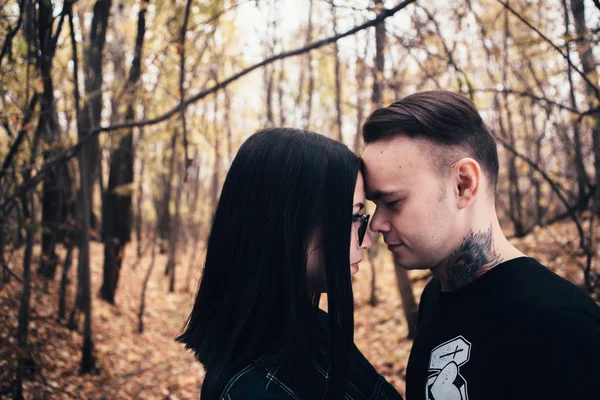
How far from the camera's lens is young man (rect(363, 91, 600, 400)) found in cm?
153

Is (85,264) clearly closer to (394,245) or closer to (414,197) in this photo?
(394,245)

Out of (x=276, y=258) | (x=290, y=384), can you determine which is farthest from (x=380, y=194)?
(x=290, y=384)

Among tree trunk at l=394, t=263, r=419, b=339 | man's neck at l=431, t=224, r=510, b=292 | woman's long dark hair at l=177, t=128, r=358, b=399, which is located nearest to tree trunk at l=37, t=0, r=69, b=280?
woman's long dark hair at l=177, t=128, r=358, b=399

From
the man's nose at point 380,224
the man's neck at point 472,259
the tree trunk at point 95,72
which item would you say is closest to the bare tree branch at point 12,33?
the tree trunk at point 95,72

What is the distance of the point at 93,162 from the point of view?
741cm

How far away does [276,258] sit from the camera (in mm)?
1604

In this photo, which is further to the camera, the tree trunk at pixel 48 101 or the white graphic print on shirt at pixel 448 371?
the tree trunk at pixel 48 101

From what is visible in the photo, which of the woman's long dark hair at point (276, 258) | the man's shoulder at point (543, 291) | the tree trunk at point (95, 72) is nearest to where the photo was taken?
the man's shoulder at point (543, 291)

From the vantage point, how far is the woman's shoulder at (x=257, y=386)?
4.52 ft

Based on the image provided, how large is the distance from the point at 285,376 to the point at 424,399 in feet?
2.20

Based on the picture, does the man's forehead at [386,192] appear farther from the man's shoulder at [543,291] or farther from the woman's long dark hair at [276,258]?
the man's shoulder at [543,291]

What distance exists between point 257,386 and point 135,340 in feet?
24.4

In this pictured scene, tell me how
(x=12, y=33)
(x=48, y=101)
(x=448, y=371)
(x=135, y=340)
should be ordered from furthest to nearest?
(x=135, y=340), (x=48, y=101), (x=12, y=33), (x=448, y=371)

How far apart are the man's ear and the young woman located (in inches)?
→ 18.3
